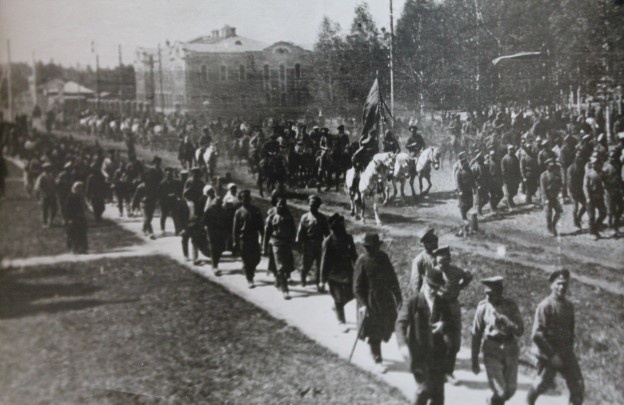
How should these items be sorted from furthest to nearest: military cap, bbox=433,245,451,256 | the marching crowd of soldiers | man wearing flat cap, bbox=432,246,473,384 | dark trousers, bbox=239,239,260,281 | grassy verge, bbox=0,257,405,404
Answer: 1. dark trousers, bbox=239,239,260,281
2. military cap, bbox=433,245,451,256
3. man wearing flat cap, bbox=432,246,473,384
4. the marching crowd of soldiers
5. grassy verge, bbox=0,257,405,404

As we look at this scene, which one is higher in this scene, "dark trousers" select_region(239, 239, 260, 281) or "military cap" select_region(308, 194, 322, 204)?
"military cap" select_region(308, 194, 322, 204)

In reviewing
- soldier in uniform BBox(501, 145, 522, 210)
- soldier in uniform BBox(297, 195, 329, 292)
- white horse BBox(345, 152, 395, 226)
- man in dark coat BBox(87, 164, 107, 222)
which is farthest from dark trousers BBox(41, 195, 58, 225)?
soldier in uniform BBox(501, 145, 522, 210)

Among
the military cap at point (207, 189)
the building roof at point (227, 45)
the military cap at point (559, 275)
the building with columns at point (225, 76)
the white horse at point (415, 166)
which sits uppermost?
the building roof at point (227, 45)

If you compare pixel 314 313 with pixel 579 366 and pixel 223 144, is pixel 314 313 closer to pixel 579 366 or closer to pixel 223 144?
pixel 223 144

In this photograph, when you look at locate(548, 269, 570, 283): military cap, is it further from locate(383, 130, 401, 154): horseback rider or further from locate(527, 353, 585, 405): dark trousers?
locate(383, 130, 401, 154): horseback rider

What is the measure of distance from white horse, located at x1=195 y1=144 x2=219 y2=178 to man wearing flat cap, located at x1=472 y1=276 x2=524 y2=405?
2.15 m

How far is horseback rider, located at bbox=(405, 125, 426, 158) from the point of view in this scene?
4.46m

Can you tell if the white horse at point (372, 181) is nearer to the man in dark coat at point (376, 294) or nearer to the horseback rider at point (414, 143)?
the horseback rider at point (414, 143)

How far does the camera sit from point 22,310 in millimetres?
3955

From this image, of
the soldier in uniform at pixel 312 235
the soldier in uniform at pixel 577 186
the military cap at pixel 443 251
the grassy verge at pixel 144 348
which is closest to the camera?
the grassy verge at pixel 144 348

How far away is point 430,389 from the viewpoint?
398cm

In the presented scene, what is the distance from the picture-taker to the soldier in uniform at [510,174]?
4.45 metres

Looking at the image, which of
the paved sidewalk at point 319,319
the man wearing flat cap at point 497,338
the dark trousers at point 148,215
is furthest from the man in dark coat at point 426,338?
the dark trousers at point 148,215

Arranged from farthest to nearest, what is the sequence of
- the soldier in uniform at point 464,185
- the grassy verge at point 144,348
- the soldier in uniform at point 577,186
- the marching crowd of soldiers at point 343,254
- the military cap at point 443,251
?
the soldier in uniform at point 464,185 < the military cap at point 443,251 < the soldier in uniform at point 577,186 < the marching crowd of soldiers at point 343,254 < the grassy verge at point 144,348
